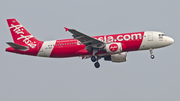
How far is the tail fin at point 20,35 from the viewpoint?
55.3 m

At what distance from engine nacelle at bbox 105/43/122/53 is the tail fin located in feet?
41.0

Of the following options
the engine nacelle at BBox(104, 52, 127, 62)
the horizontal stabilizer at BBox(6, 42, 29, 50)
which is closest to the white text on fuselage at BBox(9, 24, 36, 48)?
the horizontal stabilizer at BBox(6, 42, 29, 50)

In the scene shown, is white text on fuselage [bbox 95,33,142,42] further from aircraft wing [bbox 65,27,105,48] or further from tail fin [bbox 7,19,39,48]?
tail fin [bbox 7,19,39,48]

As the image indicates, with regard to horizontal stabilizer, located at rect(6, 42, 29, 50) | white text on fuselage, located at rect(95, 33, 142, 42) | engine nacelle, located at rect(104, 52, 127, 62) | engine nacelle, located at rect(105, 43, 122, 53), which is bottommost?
engine nacelle, located at rect(104, 52, 127, 62)

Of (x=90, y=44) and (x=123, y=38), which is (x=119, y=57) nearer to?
(x=123, y=38)

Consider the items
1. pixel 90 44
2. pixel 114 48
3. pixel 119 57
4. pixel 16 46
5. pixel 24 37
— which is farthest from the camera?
pixel 119 57

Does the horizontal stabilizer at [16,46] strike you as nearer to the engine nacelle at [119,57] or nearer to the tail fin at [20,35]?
the tail fin at [20,35]

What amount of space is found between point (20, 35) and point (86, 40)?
12264 millimetres

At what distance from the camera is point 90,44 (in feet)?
170

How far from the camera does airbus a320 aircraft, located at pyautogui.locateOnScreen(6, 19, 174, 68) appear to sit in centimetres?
5125

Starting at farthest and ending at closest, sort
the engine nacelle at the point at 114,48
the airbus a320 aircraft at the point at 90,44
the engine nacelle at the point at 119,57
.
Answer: the engine nacelle at the point at 119,57 → the airbus a320 aircraft at the point at 90,44 → the engine nacelle at the point at 114,48

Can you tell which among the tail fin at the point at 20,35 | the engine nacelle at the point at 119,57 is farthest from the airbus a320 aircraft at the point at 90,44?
the engine nacelle at the point at 119,57

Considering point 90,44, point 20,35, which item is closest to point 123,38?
point 90,44

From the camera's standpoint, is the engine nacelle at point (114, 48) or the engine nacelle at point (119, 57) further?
the engine nacelle at point (119, 57)
